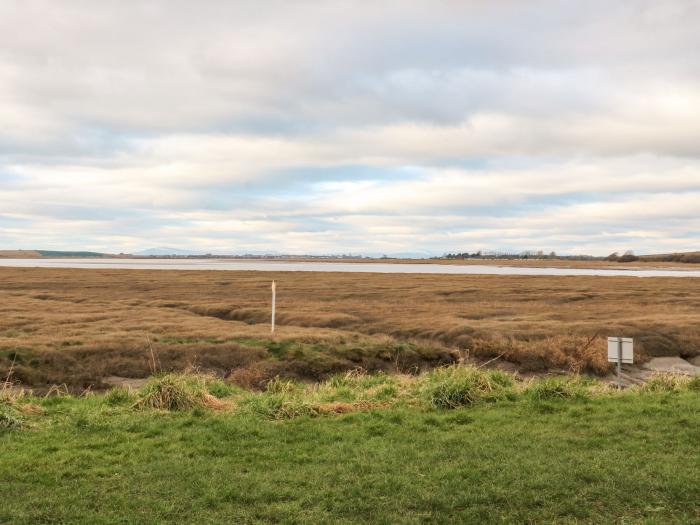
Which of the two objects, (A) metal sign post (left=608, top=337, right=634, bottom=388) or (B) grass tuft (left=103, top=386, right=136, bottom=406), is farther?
(A) metal sign post (left=608, top=337, right=634, bottom=388)

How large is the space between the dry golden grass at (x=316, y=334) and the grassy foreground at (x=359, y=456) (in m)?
9.44

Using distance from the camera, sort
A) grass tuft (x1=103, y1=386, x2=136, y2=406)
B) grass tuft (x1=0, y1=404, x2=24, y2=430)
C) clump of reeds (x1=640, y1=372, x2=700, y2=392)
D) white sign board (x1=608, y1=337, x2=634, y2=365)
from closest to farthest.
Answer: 1. grass tuft (x1=0, y1=404, x2=24, y2=430)
2. grass tuft (x1=103, y1=386, x2=136, y2=406)
3. clump of reeds (x1=640, y1=372, x2=700, y2=392)
4. white sign board (x1=608, y1=337, x2=634, y2=365)

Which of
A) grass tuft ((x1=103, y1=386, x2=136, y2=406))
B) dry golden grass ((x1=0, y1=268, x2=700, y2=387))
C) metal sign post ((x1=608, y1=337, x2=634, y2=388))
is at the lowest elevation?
dry golden grass ((x1=0, y1=268, x2=700, y2=387))

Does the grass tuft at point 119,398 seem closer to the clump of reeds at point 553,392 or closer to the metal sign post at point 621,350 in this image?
the clump of reeds at point 553,392

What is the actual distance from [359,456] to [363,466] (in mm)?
581

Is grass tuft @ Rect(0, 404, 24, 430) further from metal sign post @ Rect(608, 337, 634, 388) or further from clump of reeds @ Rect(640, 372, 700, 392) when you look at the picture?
clump of reeds @ Rect(640, 372, 700, 392)

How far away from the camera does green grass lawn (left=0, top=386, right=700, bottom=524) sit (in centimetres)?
812

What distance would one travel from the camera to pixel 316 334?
31.7 metres

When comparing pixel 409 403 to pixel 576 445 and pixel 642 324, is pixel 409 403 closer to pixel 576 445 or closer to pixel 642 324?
pixel 576 445

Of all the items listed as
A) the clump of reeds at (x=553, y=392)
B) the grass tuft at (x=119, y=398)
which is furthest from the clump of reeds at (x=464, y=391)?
the grass tuft at (x=119, y=398)

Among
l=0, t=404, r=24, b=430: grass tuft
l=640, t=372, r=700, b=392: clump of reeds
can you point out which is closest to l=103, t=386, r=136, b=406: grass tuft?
l=0, t=404, r=24, b=430: grass tuft

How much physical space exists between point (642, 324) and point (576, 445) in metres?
28.0

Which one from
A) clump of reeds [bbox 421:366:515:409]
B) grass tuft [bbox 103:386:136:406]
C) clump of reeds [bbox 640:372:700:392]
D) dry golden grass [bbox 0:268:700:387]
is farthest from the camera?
dry golden grass [bbox 0:268:700:387]

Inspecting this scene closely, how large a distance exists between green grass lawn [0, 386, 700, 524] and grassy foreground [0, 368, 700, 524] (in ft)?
0.11
